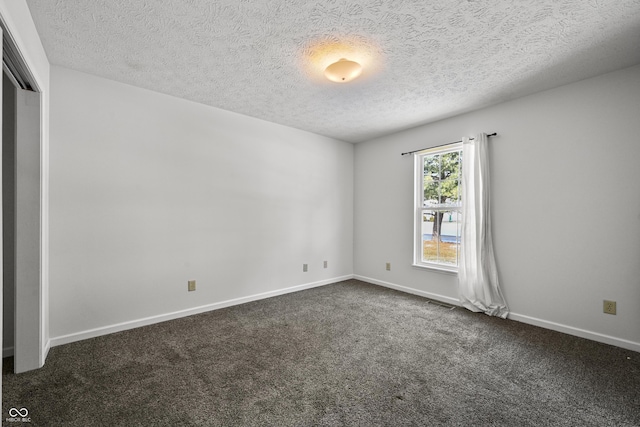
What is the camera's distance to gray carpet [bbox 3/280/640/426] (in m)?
1.77

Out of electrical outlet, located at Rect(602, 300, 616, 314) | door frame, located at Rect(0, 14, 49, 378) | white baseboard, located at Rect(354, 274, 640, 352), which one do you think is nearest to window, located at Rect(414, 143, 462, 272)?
white baseboard, located at Rect(354, 274, 640, 352)

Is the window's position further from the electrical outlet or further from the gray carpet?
the electrical outlet

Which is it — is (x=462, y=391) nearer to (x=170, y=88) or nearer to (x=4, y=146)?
(x=170, y=88)

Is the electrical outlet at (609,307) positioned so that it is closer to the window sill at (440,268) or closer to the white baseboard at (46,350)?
the window sill at (440,268)

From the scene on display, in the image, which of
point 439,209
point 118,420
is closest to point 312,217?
point 439,209

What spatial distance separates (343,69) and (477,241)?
2.47m

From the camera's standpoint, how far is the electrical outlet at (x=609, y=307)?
2.66 metres

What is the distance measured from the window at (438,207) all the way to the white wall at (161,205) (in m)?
1.64

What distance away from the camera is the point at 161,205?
3.19 metres

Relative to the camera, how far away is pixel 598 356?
245 cm

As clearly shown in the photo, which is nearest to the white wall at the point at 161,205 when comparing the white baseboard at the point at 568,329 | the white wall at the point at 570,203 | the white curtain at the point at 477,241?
the white baseboard at the point at 568,329

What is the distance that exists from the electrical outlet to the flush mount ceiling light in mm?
3027

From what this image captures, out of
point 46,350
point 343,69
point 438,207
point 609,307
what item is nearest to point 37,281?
point 46,350

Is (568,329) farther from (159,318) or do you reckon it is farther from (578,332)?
(159,318)
